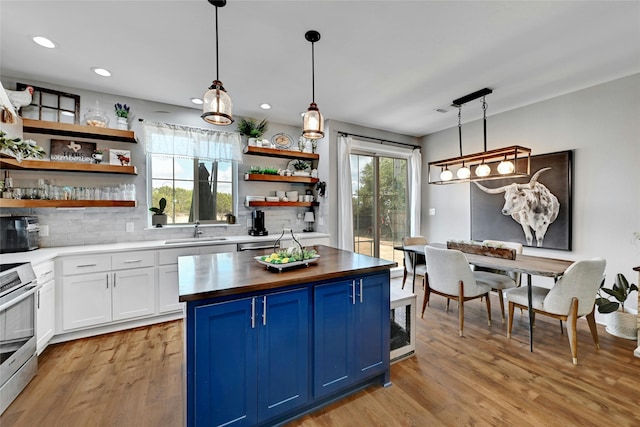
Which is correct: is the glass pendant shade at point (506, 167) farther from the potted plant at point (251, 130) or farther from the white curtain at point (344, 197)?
the potted plant at point (251, 130)

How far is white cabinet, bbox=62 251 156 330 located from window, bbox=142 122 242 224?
88 centimetres

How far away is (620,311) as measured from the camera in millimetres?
2834

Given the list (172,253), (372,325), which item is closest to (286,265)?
(372,325)

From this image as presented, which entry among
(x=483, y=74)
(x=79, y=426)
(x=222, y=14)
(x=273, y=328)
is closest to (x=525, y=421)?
(x=273, y=328)

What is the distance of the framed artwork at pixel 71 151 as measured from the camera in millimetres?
3061

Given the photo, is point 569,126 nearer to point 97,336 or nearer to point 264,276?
point 264,276

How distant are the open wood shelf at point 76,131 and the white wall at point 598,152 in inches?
178

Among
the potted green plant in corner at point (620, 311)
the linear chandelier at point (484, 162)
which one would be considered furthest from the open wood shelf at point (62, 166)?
the potted green plant in corner at point (620, 311)

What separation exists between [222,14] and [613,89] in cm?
408

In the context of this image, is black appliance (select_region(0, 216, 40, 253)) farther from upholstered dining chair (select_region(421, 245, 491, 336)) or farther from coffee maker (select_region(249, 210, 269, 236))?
upholstered dining chair (select_region(421, 245, 491, 336))

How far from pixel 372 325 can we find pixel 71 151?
3.76 metres

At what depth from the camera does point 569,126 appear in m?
3.38

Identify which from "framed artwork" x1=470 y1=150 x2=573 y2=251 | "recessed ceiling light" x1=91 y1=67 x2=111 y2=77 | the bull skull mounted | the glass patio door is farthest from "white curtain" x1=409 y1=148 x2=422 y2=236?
"recessed ceiling light" x1=91 y1=67 x2=111 y2=77

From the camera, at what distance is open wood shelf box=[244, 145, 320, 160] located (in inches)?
157
